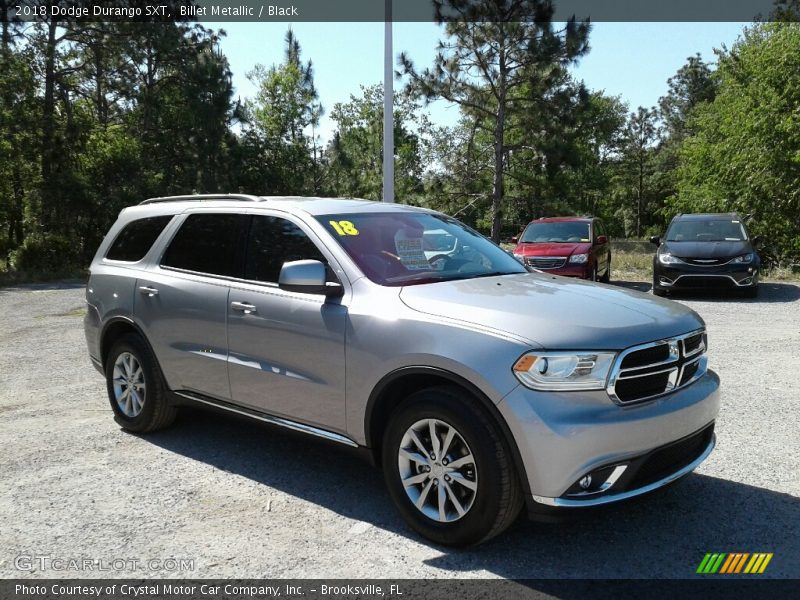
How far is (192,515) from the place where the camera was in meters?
3.86

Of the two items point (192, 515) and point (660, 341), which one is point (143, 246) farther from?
point (660, 341)

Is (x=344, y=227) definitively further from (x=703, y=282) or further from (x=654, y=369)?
(x=703, y=282)

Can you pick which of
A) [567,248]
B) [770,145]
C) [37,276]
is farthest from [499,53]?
[37,276]

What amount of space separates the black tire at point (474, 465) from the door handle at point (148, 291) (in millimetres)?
2400

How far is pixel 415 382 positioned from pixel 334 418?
593 millimetres

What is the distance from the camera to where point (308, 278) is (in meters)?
3.80

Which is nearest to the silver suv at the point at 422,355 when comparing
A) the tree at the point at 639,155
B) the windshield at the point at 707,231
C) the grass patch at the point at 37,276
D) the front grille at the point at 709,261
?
the front grille at the point at 709,261

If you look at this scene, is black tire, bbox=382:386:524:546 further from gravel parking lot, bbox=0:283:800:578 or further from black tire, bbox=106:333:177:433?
black tire, bbox=106:333:177:433

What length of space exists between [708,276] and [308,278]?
11448 mm

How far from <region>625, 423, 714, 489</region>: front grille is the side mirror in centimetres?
184

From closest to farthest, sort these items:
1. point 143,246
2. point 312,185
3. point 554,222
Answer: point 143,246 < point 554,222 < point 312,185

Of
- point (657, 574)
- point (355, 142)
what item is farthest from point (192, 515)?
point (355, 142)

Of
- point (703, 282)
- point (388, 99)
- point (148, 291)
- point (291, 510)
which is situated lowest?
point (291, 510)

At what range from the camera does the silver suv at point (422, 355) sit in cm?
310
